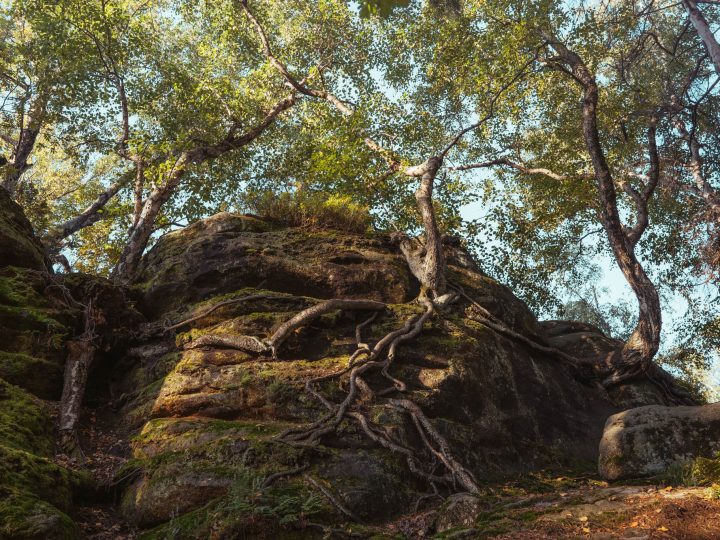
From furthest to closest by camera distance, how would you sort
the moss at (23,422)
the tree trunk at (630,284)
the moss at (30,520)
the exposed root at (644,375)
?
the exposed root at (644,375) < the tree trunk at (630,284) < the moss at (23,422) < the moss at (30,520)

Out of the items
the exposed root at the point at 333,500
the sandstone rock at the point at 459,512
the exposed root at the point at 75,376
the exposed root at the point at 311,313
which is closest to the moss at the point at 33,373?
the exposed root at the point at 75,376

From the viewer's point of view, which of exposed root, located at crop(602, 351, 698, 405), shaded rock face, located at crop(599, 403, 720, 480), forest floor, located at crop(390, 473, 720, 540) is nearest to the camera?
forest floor, located at crop(390, 473, 720, 540)

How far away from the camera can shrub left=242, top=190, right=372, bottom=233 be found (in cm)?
1120

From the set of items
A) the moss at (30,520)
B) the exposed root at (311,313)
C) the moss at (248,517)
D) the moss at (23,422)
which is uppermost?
the exposed root at (311,313)

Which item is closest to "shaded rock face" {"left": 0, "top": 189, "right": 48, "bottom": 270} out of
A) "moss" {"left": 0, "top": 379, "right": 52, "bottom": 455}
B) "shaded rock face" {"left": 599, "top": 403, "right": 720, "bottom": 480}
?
"moss" {"left": 0, "top": 379, "right": 52, "bottom": 455}

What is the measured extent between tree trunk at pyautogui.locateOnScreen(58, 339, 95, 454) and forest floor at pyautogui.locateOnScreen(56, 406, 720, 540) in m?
0.36

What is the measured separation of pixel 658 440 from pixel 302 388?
4355mm

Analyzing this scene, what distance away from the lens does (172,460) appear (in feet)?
17.2

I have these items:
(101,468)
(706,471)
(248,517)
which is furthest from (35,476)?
(706,471)

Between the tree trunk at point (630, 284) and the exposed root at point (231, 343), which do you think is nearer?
the exposed root at point (231, 343)

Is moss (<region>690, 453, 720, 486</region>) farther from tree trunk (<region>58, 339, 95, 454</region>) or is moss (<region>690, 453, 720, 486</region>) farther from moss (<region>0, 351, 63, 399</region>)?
moss (<region>0, 351, 63, 399</region>)

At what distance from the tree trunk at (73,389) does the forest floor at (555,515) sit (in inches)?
14.0

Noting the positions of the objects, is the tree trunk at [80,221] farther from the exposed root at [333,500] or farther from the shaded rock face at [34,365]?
the exposed root at [333,500]

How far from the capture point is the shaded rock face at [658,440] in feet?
18.0
